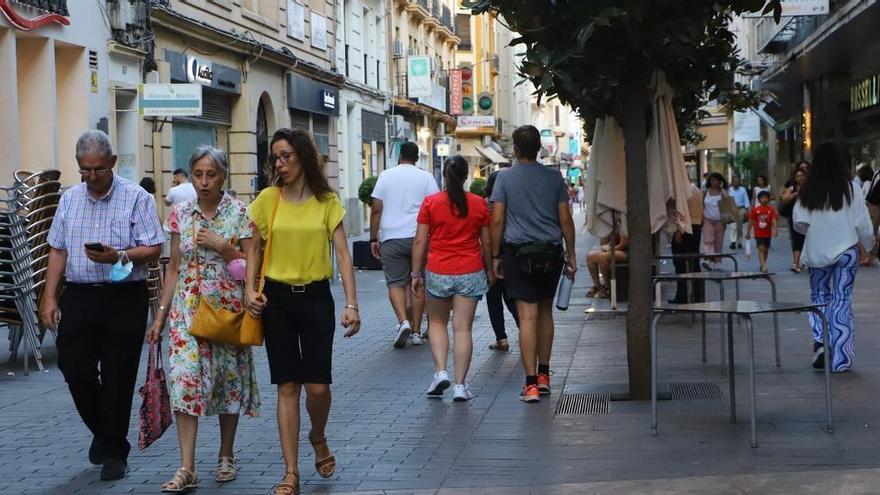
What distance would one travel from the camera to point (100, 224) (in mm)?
7562

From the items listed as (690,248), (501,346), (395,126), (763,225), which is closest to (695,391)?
(501,346)

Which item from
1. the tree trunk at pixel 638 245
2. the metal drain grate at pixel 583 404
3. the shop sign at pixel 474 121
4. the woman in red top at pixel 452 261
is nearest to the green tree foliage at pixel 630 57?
the tree trunk at pixel 638 245

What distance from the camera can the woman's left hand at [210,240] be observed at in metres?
7.09

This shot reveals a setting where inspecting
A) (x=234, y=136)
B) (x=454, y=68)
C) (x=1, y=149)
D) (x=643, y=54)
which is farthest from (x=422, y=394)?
(x=454, y=68)

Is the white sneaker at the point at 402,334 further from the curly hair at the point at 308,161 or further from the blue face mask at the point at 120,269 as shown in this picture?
the curly hair at the point at 308,161

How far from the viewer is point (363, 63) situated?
44.2 m

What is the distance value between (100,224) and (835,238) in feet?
18.9

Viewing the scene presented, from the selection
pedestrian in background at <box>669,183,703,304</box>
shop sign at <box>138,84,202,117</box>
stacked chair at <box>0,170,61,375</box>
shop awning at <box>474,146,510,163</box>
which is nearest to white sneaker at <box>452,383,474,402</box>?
stacked chair at <box>0,170,61,375</box>

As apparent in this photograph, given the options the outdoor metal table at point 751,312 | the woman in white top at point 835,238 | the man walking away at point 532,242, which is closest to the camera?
the outdoor metal table at point 751,312

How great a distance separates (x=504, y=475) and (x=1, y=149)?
13630 mm

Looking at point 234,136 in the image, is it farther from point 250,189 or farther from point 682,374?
point 682,374

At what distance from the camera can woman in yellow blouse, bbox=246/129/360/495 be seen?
6.98m

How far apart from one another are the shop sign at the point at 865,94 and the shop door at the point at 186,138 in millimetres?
14706

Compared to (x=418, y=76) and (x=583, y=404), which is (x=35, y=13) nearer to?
(x=583, y=404)
